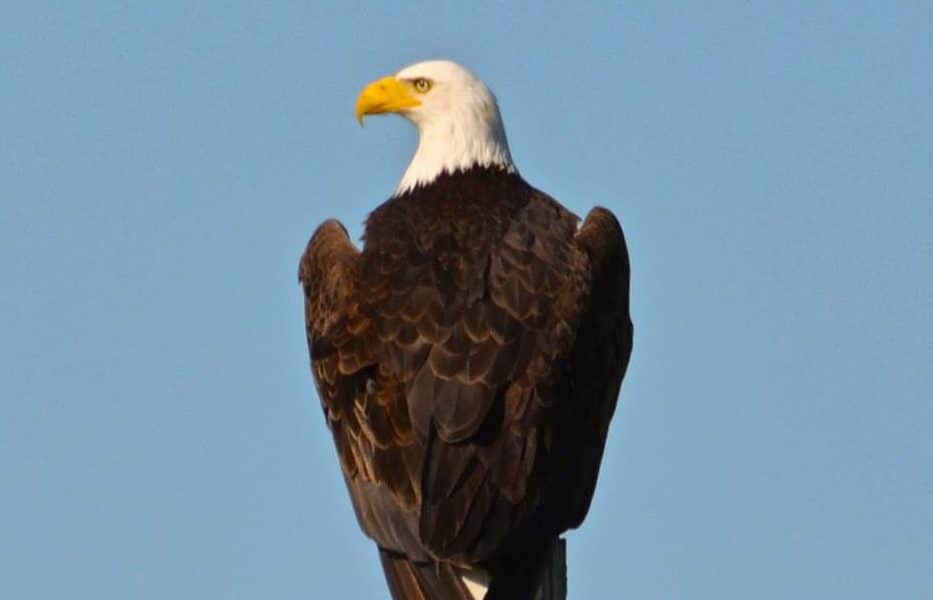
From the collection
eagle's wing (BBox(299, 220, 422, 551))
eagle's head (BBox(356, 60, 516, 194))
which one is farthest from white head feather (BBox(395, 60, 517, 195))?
eagle's wing (BBox(299, 220, 422, 551))

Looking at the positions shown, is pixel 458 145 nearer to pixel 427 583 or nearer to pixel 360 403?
pixel 360 403

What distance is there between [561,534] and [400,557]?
797mm

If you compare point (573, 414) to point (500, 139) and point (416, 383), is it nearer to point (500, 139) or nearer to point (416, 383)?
point (416, 383)

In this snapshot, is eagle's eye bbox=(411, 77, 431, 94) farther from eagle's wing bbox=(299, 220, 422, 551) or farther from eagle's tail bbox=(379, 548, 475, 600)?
eagle's tail bbox=(379, 548, 475, 600)

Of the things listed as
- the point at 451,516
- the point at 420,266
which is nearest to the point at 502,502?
the point at 451,516

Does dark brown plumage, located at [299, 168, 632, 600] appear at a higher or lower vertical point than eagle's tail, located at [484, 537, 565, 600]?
higher

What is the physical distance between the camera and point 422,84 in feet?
69.2

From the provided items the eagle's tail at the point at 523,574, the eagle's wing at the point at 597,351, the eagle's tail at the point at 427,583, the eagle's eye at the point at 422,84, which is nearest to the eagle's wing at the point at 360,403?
the eagle's tail at the point at 427,583

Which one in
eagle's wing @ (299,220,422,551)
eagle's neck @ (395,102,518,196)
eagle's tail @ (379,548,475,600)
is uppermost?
eagle's neck @ (395,102,518,196)

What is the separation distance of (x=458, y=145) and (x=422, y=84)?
0.52m

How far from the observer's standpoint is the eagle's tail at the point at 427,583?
18406mm

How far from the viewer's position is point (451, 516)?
18438 millimetres

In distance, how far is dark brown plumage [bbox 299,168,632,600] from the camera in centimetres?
1850

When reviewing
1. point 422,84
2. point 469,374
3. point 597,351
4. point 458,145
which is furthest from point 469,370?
point 422,84
